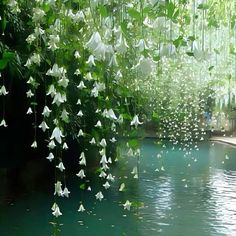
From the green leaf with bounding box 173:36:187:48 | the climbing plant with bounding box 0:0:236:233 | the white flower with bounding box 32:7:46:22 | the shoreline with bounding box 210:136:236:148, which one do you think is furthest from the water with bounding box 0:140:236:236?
the shoreline with bounding box 210:136:236:148

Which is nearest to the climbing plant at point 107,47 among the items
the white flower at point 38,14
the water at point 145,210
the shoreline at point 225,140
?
the white flower at point 38,14

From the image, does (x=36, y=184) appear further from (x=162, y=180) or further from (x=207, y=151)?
(x=207, y=151)

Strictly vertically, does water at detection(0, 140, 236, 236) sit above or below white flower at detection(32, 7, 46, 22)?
below

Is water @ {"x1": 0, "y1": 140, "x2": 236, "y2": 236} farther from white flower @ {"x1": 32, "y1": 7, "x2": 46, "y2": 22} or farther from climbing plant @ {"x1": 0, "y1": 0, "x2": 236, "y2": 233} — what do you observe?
white flower @ {"x1": 32, "y1": 7, "x2": 46, "y2": 22}

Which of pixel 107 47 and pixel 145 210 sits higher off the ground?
pixel 107 47

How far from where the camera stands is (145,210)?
4348 mm

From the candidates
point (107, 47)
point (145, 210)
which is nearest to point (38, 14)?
point (107, 47)

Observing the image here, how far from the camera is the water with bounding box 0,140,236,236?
3.71 m

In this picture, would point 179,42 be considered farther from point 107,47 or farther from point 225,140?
point 225,140

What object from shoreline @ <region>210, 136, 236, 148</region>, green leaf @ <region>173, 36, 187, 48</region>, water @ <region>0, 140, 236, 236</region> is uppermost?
green leaf @ <region>173, 36, 187, 48</region>

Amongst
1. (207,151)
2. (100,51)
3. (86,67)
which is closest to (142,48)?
(100,51)

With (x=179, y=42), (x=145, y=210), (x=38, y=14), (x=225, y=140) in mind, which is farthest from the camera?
(x=225, y=140)

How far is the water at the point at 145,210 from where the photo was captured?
3709 millimetres

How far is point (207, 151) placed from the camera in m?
10.5
